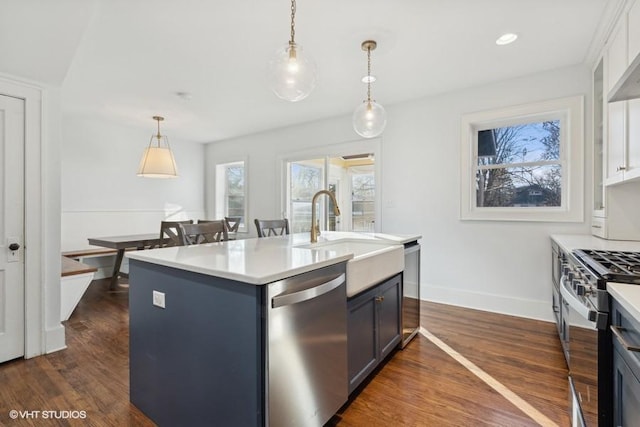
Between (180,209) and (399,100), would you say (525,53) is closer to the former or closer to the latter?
(399,100)

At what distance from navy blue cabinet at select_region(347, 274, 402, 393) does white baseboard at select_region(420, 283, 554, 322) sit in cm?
161

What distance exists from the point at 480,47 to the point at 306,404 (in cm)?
308

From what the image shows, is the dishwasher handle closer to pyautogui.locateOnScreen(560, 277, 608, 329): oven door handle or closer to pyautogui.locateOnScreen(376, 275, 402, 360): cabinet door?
pyautogui.locateOnScreen(376, 275, 402, 360): cabinet door

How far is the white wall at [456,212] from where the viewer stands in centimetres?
326

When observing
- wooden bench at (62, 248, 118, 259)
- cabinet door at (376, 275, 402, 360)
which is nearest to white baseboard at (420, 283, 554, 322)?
cabinet door at (376, 275, 402, 360)

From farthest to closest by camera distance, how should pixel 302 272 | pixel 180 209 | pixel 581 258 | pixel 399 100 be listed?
pixel 180 209
pixel 399 100
pixel 581 258
pixel 302 272

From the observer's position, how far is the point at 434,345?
2668 millimetres

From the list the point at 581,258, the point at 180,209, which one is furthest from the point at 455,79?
the point at 180,209

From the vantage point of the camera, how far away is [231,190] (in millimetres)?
6477

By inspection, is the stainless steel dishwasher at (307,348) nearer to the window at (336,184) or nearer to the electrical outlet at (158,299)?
the electrical outlet at (158,299)

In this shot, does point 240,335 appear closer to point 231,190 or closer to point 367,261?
point 367,261

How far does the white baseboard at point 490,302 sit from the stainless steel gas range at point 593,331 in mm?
1831

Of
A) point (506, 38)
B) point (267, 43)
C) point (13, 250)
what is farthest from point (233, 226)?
point (506, 38)

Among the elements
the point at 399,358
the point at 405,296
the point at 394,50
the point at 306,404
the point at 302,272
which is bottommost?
the point at 399,358
